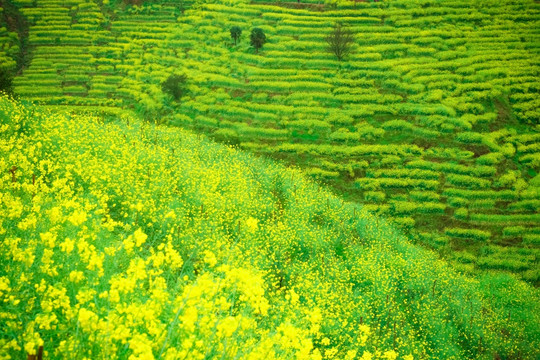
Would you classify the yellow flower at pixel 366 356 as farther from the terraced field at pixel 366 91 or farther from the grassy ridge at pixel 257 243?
the terraced field at pixel 366 91

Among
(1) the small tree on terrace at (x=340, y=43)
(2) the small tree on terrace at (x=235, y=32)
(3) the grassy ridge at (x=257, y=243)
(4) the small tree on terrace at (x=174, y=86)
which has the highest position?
(2) the small tree on terrace at (x=235, y=32)

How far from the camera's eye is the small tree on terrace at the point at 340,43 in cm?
3597

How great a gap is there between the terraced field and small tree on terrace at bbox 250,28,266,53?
1.20m

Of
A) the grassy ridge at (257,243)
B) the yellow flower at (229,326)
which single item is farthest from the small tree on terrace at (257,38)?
the yellow flower at (229,326)

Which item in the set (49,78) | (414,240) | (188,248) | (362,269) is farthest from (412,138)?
(49,78)

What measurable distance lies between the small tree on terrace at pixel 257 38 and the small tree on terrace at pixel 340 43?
717 centimetres

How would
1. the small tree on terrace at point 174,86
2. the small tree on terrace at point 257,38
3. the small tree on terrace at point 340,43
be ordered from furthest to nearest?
the small tree on terrace at point 257,38, the small tree on terrace at point 340,43, the small tree on terrace at point 174,86

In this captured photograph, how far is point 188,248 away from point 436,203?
19241 mm

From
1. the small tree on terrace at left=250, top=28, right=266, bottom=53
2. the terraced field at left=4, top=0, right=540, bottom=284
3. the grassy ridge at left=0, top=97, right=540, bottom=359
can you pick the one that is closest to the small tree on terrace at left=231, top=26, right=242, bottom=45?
the terraced field at left=4, top=0, right=540, bottom=284

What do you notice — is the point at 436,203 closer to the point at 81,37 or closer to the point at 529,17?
the point at 529,17

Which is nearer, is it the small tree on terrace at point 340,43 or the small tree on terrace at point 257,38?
the small tree on terrace at point 340,43

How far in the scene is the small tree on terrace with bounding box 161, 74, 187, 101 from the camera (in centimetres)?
3244

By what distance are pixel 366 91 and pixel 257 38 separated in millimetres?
13845

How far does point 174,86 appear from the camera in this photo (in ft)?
106
